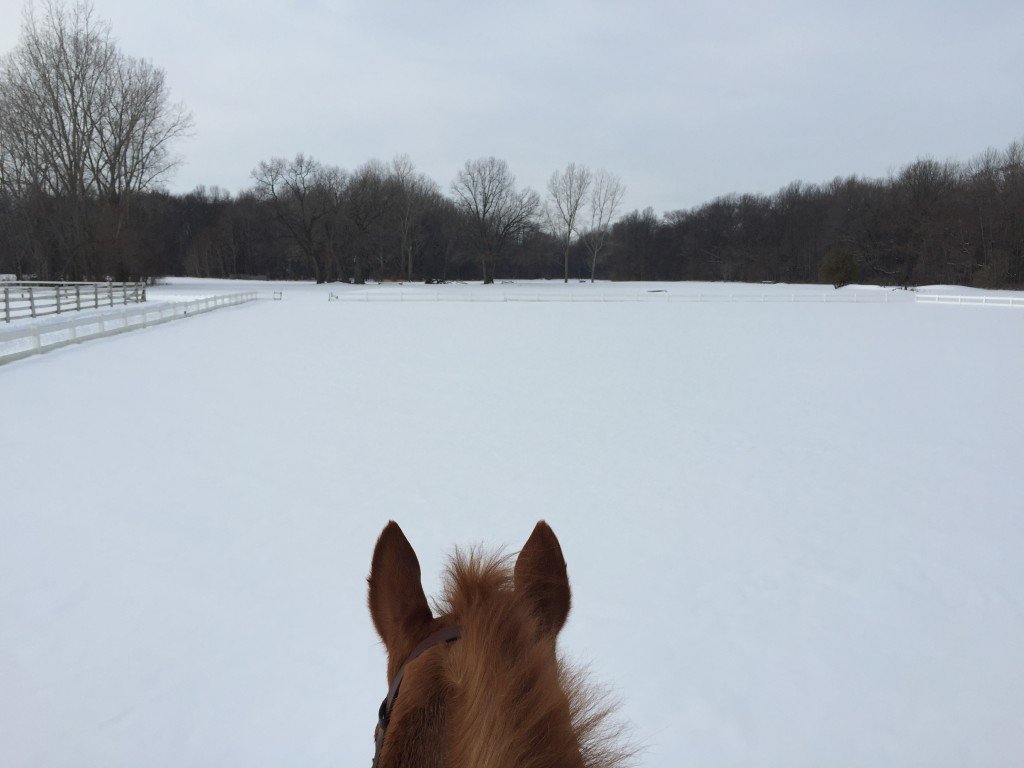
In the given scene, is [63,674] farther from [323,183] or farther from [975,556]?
[323,183]

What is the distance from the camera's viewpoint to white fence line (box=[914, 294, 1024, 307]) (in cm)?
2991

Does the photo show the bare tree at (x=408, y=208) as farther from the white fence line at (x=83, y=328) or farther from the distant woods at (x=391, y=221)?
the white fence line at (x=83, y=328)

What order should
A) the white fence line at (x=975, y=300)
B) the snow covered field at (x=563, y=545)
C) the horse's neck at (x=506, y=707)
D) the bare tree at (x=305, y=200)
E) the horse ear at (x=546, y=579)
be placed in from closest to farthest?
the horse's neck at (x=506, y=707)
the horse ear at (x=546, y=579)
the snow covered field at (x=563, y=545)
the white fence line at (x=975, y=300)
the bare tree at (x=305, y=200)

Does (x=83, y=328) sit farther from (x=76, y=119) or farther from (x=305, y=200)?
(x=305, y=200)

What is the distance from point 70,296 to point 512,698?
A: 2964cm

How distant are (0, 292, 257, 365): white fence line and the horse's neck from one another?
47.5 feet

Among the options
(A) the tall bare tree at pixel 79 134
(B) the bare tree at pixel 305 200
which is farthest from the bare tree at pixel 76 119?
(B) the bare tree at pixel 305 200

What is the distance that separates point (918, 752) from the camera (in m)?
2.55

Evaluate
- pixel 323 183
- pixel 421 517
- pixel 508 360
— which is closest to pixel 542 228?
pixel 323 183

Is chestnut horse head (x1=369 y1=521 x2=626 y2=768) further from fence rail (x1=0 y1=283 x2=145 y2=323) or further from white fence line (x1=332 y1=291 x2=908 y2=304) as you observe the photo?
white fence line (x1=332 y1=291 x2=908 y2=304)

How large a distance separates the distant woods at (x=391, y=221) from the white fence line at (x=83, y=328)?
1419 cm

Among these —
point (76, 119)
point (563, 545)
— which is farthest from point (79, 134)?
point (563, 545)

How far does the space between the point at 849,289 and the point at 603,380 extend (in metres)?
44.6

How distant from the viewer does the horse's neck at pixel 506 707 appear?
59 cm
